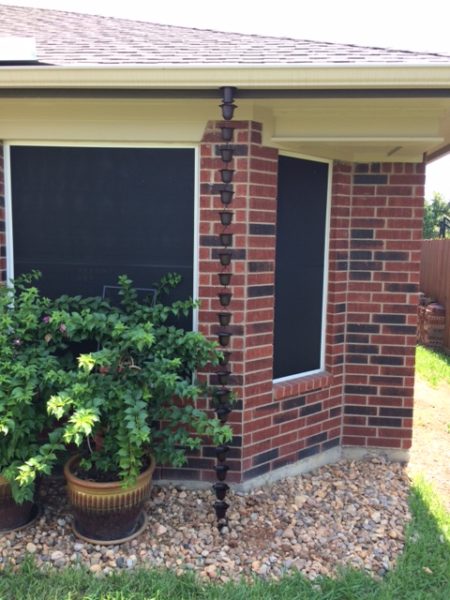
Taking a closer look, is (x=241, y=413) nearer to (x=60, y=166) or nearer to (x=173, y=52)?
(x=60, y=166)

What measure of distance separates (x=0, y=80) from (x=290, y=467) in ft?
10.6

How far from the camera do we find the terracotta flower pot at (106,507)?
3045 millimetres

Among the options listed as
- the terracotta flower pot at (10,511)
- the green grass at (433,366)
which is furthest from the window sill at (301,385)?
the green grass at (433,366)

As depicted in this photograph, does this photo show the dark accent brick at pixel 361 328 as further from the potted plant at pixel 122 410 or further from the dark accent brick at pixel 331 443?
the potted plant at pixel 122 410

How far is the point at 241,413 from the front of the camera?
371 centimetres

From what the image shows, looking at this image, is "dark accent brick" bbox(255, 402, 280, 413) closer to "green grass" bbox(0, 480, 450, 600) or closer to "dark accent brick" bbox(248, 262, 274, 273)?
"dark accent brick" bbox(248, 262, 274, 273)

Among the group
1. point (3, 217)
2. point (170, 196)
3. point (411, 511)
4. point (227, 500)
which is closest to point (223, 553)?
point (227, 500)

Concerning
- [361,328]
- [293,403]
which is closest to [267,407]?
[293,403]

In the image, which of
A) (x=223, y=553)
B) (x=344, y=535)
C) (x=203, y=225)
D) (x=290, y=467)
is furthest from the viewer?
(x=290, y=467)

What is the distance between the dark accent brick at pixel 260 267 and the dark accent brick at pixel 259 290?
0.11m

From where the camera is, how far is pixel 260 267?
3699 millimetres

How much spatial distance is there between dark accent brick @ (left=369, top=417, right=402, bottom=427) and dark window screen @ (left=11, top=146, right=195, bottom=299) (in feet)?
6.26

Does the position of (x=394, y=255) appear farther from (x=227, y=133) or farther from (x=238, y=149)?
(x=227, y=133)

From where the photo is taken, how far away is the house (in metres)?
3.19
